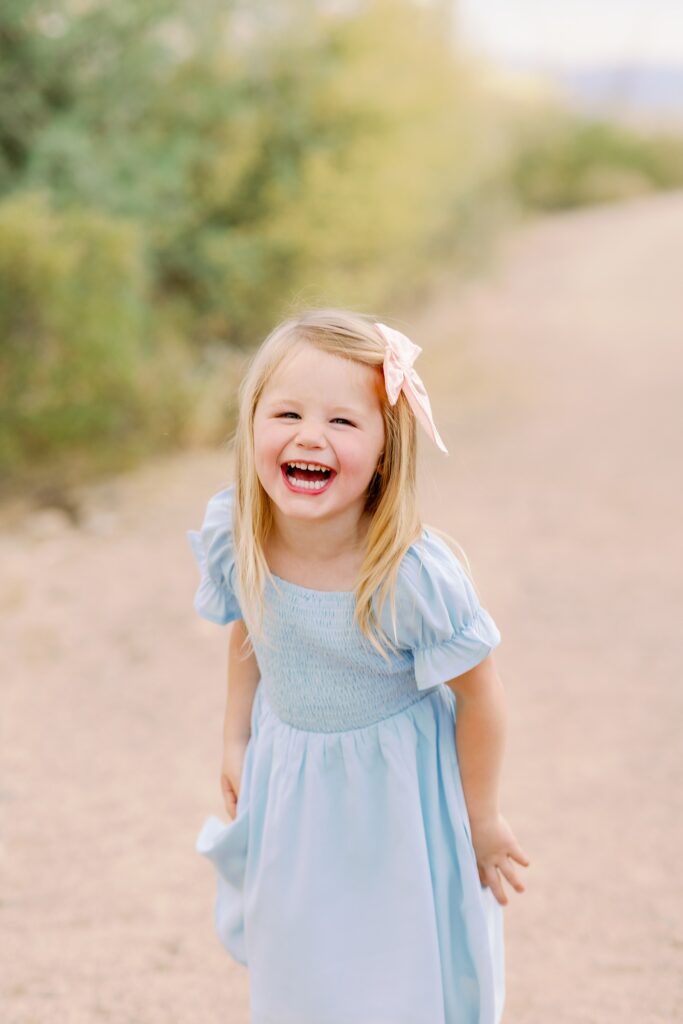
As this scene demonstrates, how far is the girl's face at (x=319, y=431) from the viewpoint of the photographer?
5.00 ft

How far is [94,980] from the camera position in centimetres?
230

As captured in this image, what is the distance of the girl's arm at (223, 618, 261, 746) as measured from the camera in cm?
185

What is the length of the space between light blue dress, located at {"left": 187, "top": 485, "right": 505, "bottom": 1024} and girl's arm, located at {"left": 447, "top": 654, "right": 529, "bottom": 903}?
0.09 ft

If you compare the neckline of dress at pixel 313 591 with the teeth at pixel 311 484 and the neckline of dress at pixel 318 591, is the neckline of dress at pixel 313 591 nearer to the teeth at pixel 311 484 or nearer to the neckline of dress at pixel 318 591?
the neckline of dress at pixel 318 591

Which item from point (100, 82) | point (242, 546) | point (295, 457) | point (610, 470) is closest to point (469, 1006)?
point (242, 546)

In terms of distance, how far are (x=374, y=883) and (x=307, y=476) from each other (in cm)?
62

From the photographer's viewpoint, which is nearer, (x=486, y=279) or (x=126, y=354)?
(x=126, y=354)

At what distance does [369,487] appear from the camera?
65.4 inches

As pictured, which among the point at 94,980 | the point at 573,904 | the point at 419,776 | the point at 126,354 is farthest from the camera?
the point at 126,354

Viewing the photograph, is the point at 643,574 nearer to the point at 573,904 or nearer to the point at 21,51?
the point at 573,904

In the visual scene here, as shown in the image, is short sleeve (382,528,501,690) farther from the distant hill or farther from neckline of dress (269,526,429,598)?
the distant hill

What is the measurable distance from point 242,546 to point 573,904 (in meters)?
1.48

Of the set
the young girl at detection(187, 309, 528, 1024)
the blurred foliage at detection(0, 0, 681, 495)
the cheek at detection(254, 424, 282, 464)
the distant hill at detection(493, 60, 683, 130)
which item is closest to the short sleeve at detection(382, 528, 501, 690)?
the young girl at detection(187, 309, 528, 1024)

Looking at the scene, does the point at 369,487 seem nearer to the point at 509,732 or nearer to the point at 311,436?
the point at 311,436
